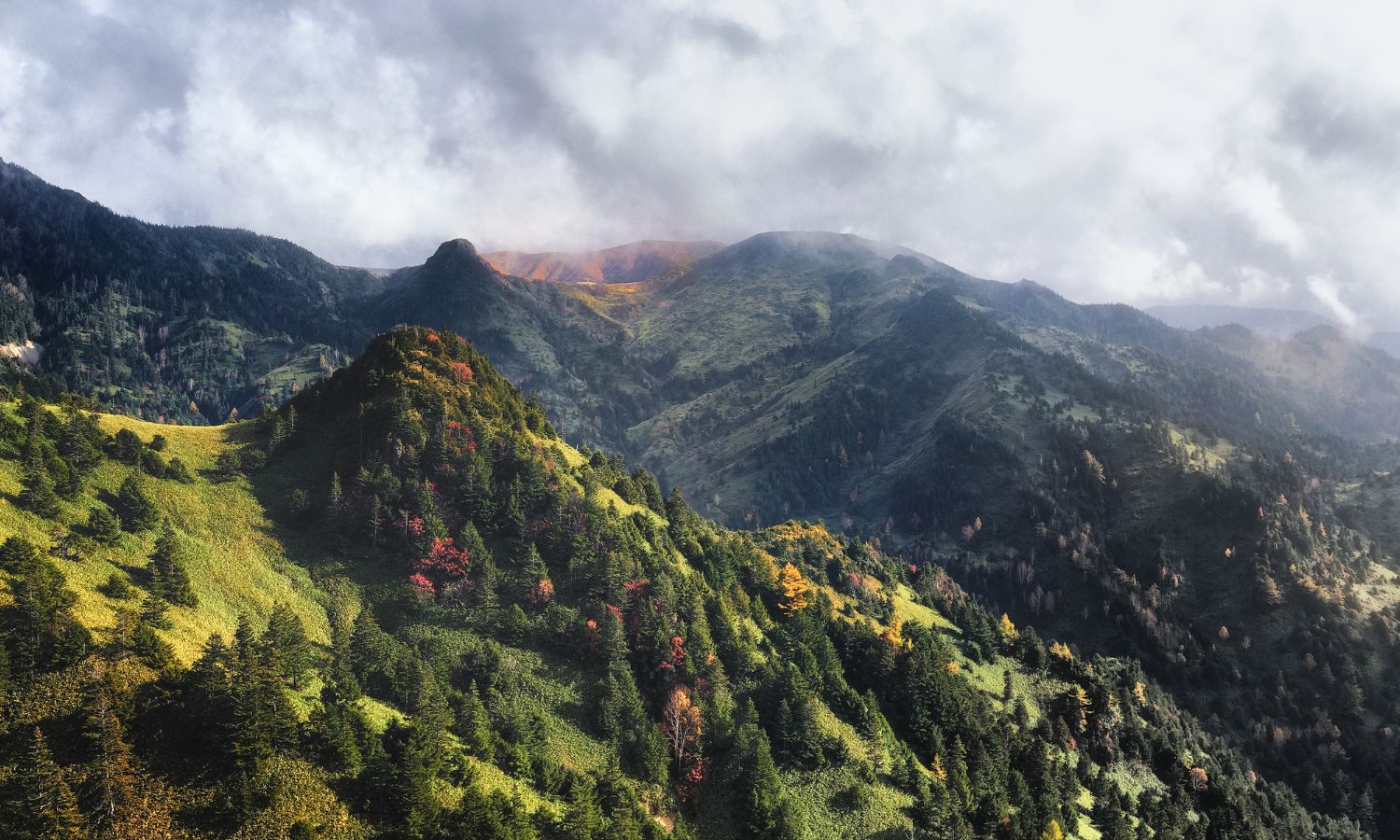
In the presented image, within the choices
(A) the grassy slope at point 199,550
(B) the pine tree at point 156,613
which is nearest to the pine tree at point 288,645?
(A) the grassy slope at point 199,550

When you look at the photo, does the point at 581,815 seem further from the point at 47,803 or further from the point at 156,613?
the point at 156,613

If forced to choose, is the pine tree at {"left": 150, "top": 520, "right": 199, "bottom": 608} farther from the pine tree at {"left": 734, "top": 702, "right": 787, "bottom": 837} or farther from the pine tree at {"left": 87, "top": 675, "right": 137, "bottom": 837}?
the pine tree at {"left": 734, "top": 702, "right": 787, "bottom": 837}

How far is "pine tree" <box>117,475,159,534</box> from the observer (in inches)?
3558

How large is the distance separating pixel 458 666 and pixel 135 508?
4998cm

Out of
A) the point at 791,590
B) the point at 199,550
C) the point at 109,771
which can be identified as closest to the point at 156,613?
the point at 109,771

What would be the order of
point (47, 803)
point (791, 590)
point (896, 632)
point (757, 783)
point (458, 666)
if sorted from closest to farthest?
point (47, 803)
point (757, 783)
point (458, 666)
point (791, 590)
point (896, 632)

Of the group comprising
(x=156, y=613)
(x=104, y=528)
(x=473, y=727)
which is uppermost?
(x=104, y=528)

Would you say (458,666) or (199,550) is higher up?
(199,550)

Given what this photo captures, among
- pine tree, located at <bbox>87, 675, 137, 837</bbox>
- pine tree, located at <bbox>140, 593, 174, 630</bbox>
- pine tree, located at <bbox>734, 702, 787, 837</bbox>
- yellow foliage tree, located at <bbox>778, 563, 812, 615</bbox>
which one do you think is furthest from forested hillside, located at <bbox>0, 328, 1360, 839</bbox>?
Result: yellow foliage tree, located at <bbox>778, 563, 812, 615</bbox>

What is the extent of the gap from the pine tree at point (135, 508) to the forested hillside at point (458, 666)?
332 millimetres

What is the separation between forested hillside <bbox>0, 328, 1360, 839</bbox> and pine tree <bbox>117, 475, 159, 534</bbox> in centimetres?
33

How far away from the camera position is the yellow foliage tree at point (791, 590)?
473 ft

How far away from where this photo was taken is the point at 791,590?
486ft

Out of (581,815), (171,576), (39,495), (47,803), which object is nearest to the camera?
(47,803)
